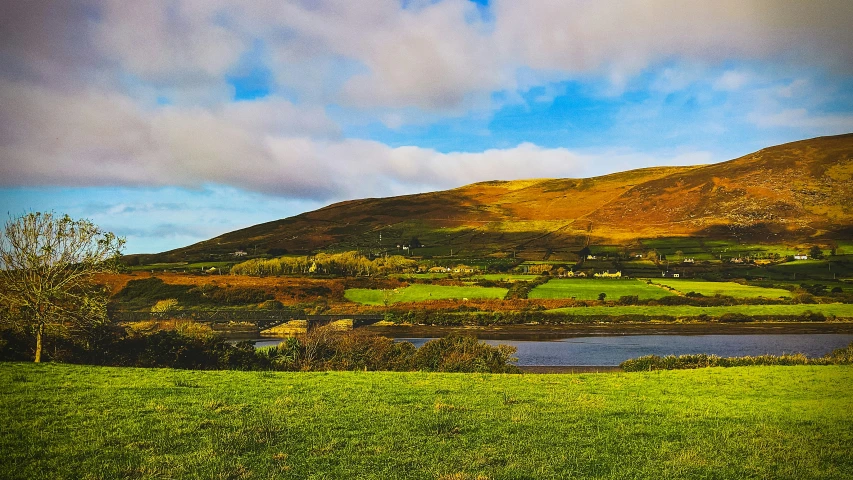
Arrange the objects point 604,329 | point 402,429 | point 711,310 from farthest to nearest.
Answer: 1. point 711,310
2. point 604,329
3. point 402,429

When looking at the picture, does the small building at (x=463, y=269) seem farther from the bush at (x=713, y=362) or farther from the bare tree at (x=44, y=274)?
the bare tree at (x=44, y=274)

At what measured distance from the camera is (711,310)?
88562 millimetres

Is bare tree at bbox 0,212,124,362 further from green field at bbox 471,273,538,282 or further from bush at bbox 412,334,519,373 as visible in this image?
green field at bbox 471,273,538,282

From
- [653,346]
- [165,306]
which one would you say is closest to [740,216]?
[653,346]

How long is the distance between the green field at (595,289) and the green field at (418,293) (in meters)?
8.63

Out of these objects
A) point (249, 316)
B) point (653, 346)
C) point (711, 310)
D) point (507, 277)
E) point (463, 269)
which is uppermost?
point (463, 269)

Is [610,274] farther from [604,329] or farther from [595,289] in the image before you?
[604,329]

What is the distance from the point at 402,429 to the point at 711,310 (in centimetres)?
8741

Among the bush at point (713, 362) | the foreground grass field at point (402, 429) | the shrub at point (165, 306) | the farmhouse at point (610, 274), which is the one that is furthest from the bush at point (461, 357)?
the farmhouse at point (610, 274)

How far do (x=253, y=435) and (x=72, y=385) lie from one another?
10.4m

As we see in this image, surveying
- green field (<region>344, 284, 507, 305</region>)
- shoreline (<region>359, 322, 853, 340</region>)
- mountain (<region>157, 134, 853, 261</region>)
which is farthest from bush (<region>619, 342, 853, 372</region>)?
green field (<region>344, 284, 507, 305</region>)

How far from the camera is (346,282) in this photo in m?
115

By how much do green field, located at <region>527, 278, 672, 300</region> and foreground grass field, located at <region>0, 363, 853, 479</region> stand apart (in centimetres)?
7693

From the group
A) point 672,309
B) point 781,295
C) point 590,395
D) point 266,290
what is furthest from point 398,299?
point 590,395
